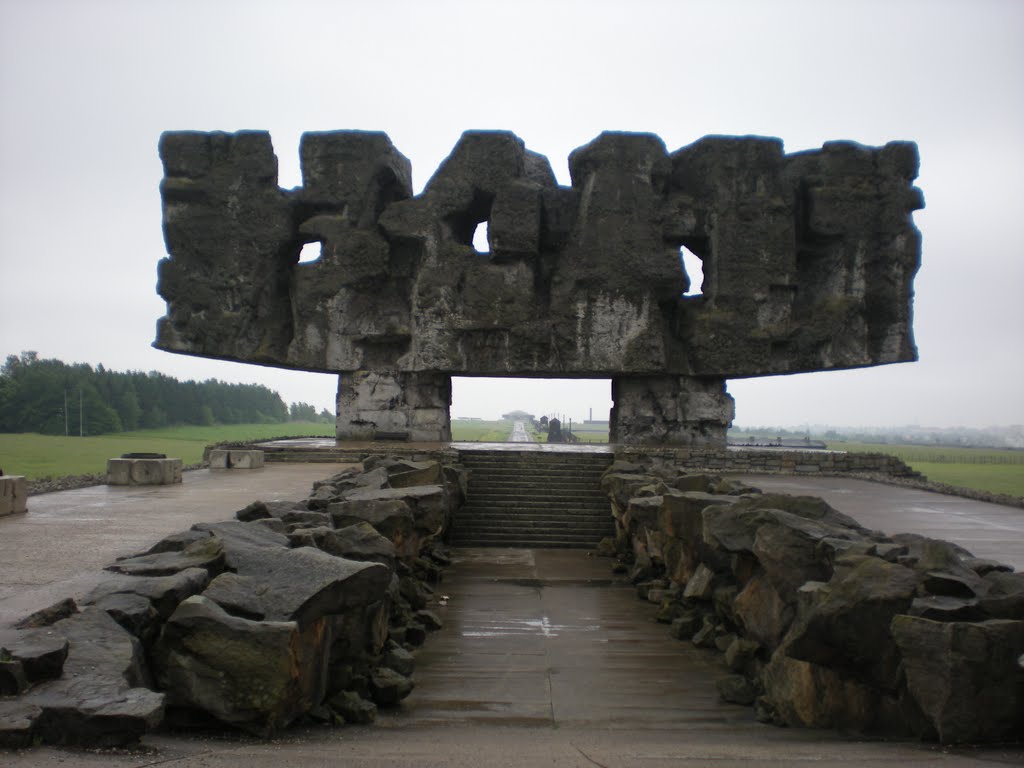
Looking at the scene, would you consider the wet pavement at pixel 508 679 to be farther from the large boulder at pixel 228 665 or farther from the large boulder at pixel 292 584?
the large boulder at pixel 292 584

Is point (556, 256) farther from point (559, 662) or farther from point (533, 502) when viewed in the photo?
point (559, 662)

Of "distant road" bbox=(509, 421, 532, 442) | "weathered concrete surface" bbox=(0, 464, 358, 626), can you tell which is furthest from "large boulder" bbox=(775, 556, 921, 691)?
"distant road" bbox=(509, 421, 532, 442)

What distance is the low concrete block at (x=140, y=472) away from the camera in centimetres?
1251

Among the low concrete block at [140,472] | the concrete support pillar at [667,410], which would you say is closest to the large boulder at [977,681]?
the low concrete block at [140,472]

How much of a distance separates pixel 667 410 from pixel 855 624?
567 inches

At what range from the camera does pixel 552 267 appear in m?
18.6

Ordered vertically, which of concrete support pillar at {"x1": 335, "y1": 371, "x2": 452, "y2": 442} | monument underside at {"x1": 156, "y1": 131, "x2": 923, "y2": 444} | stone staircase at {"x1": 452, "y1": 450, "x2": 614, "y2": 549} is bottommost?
stone staircase at {"x1": 452, "y1": 450, "x2": 614, "y2": 549}

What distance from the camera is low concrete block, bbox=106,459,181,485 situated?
12508 mm

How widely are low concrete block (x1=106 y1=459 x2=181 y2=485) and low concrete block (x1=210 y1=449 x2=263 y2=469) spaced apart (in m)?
2.86

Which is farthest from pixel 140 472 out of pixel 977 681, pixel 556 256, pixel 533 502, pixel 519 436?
pixel 519 436

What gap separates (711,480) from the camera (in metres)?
10.7

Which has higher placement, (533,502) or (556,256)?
(556,256)

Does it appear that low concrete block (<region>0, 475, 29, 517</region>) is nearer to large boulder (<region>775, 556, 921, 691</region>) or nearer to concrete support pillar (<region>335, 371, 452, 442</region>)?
large boulder (<region>775, 556, 921, 691</region>)

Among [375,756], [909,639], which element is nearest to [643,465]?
[909,639]
